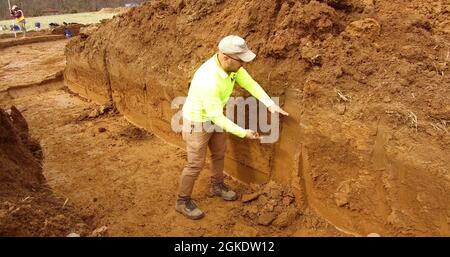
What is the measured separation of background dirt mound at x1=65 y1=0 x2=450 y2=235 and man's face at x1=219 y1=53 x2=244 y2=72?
809mm

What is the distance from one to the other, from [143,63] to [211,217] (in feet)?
10.2

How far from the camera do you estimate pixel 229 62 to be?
11.8ft

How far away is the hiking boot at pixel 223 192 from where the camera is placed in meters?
4.48

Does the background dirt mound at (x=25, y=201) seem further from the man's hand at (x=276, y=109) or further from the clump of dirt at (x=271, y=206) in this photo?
the man's hand at (x=276, y=109)

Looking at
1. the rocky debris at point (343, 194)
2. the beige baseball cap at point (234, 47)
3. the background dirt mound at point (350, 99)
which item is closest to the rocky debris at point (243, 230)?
the background dirt mound at point (350, 99)

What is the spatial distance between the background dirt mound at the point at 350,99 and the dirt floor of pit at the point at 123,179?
446mm

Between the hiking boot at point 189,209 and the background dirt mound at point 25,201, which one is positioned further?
the hiking boot at point 189,209

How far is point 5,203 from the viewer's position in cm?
346

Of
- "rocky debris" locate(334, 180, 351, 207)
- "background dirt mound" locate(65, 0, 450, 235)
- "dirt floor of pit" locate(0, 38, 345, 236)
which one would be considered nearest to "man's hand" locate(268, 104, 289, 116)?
"background dirt mound" locate(65, 0, 450, 235)

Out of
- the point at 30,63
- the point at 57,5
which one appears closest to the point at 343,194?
the point at 30,63

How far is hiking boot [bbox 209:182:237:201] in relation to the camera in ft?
14.7

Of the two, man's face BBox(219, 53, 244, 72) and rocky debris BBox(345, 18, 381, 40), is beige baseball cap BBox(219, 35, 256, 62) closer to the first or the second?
man's face BBox(219, 53, 244, 72)

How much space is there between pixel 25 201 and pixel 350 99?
10.6ft
